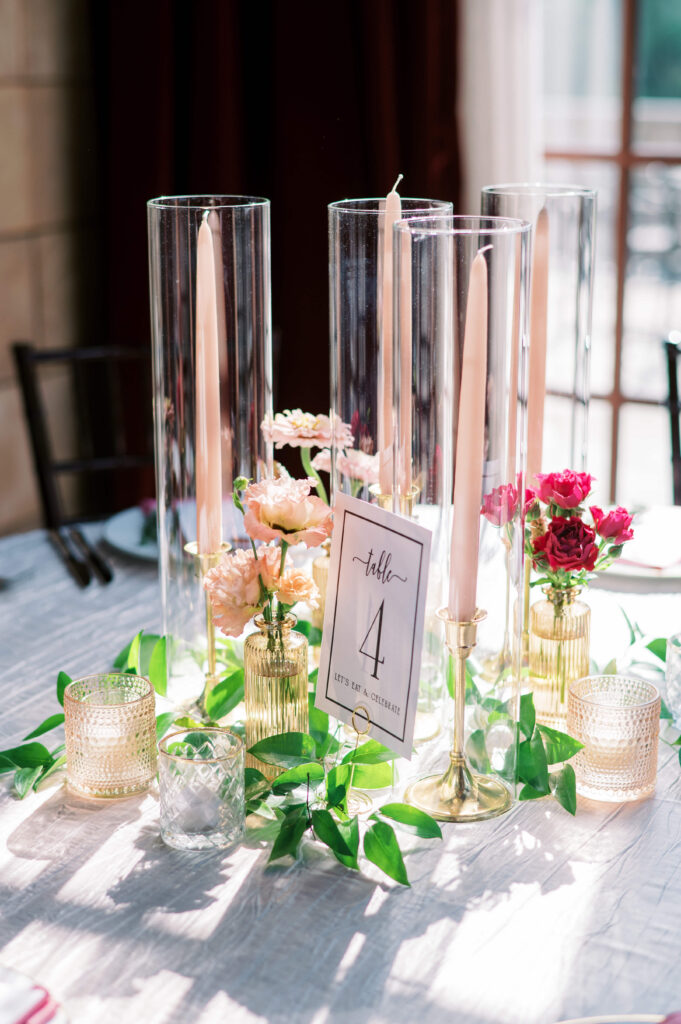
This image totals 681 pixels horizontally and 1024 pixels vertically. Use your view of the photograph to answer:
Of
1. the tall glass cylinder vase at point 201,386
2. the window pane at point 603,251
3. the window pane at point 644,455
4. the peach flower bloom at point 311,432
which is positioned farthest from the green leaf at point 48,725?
the window pane at point 644,455

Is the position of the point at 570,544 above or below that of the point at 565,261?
below

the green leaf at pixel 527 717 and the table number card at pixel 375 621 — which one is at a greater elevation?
the table number card at pixel 375 621

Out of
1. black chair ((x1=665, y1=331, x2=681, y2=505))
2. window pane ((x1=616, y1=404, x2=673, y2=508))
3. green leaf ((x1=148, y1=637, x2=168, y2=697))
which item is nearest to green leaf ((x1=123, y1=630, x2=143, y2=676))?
green leaf ((x1=148, y1=637, x2=168, y2=697))

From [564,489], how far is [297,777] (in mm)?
355

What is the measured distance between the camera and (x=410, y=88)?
2.60 meters

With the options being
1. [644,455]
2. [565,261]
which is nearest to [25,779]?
[565,261]

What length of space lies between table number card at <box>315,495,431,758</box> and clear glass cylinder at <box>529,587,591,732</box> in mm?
215

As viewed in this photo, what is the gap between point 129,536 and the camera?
171 centimetres

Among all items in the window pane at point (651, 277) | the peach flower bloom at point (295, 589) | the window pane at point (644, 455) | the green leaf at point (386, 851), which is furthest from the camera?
the window pane at point (644, 455)

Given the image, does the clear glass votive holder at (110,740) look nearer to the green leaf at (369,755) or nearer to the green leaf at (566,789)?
the green leaf at (369,755)

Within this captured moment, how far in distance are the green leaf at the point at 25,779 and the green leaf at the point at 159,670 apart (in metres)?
0.16

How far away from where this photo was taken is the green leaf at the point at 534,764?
3.39 feet

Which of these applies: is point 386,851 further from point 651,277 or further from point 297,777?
point 651,277

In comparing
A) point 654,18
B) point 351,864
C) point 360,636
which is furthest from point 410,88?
point 351,864
